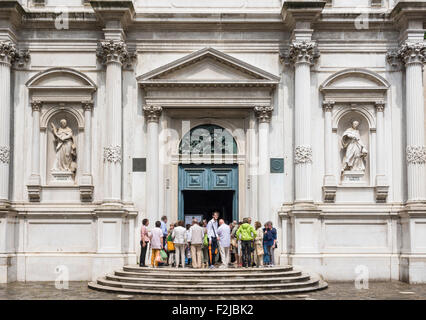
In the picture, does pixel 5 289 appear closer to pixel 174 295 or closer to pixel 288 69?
pixel 174 295

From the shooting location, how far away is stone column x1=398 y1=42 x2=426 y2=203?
2106 centimetres

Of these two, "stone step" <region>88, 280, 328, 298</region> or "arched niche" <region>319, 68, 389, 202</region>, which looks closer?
"stone step" <region>88, 280, 328, 298</region>

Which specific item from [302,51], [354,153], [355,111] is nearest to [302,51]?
[302,51]

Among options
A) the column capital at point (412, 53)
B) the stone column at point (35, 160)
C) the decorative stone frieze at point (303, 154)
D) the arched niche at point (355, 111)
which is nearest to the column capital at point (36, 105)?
the stone column at point (35, 160)

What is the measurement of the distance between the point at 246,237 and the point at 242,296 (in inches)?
104

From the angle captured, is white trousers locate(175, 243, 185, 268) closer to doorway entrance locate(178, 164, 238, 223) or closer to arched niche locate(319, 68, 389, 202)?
doorway entrance locate(178, 164, 238, 223)

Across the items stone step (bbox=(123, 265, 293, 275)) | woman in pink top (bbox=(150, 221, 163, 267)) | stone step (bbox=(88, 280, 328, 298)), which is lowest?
stone step (bbox=(88, 280, 328, 298))

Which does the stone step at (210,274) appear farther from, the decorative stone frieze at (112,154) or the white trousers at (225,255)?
the decorative stone frieze at (112,154)

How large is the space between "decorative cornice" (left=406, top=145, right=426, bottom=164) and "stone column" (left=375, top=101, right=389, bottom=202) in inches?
36.1

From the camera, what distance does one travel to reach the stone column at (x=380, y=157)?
850 inches

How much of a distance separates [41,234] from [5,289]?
109 inches

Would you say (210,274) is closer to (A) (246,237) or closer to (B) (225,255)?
(B) (225,255)

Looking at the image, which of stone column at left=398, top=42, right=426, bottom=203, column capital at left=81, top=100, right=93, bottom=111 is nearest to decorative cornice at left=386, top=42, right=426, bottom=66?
stone column at left=398, top=42, right=426, bottom=203

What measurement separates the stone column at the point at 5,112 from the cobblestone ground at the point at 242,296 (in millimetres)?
3399
